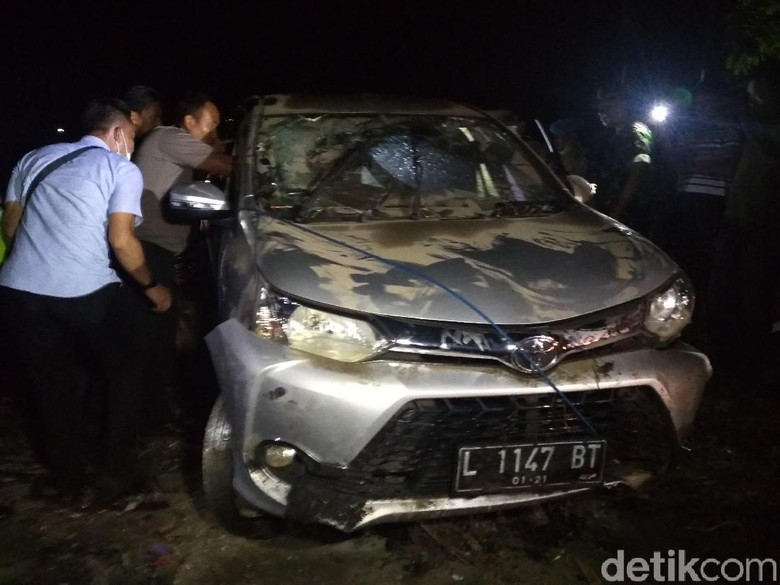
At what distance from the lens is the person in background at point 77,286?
2.82m

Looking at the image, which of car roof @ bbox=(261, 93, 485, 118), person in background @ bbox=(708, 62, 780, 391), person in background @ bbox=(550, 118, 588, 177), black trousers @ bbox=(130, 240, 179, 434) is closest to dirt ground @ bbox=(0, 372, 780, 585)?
black trousers @ bbox=(130, 240, 179, 434)

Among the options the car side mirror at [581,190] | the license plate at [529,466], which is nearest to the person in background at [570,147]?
the car side mirror at [581,190]

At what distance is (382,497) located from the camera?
7.89 ft

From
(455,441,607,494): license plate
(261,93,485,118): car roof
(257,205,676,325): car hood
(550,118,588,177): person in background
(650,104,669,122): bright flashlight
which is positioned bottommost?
(455,441,607,494): license plate

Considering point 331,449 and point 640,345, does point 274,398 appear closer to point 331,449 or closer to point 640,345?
point 331,449

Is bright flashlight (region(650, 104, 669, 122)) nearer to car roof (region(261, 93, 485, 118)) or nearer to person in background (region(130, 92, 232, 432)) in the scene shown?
car roof (region(261, 93, 485, 118))

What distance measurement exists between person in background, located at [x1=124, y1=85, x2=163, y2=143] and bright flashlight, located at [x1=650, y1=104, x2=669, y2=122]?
3432 millimetres

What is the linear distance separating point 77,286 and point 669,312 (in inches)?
89.1

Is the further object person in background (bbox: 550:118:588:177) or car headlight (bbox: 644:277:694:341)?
person in background (bbox: 550:118:588:177)

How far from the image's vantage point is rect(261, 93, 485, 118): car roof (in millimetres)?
3746

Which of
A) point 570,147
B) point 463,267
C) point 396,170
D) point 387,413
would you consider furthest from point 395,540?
point 570,147

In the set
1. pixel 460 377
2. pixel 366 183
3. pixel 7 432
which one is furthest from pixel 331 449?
pixel 7 432

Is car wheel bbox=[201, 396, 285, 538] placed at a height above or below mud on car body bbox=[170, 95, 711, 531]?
below

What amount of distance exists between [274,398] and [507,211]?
1.57m
